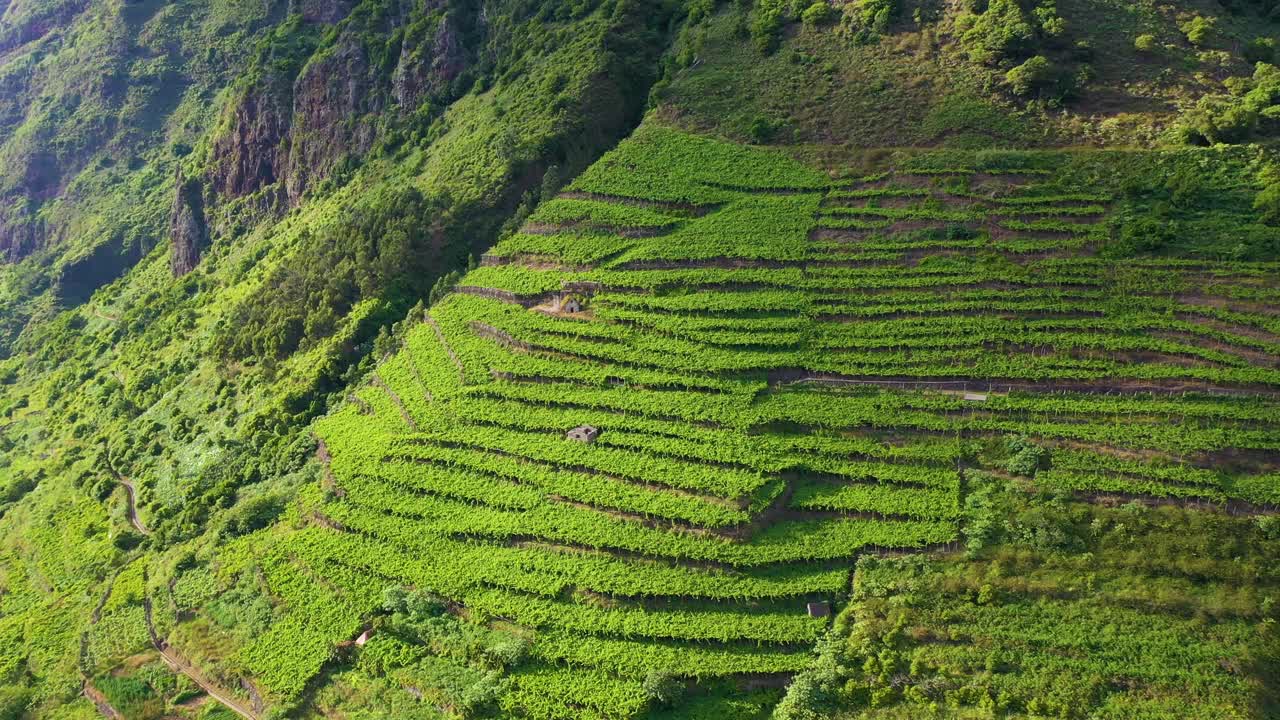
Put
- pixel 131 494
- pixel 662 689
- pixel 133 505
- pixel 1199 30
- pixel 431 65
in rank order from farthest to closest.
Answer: pixel 431 65 → pixel 131 494 → pixel 133 505 → pixel 1199 30 → pixel 662 689

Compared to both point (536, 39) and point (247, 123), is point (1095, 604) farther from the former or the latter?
→ point (247, 123)

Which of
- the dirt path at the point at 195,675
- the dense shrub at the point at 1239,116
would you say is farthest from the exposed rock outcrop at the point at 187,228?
the dense shrub at the point at 1239,116

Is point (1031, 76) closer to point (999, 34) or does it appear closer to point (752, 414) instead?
point (999, 34)

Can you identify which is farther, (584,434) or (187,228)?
(187,228)

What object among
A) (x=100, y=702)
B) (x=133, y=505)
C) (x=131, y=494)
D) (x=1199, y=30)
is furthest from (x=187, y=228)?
(x=1199, y=30)

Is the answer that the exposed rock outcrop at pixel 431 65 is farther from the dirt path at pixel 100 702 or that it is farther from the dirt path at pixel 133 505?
the dirt path at pixel 100 702
